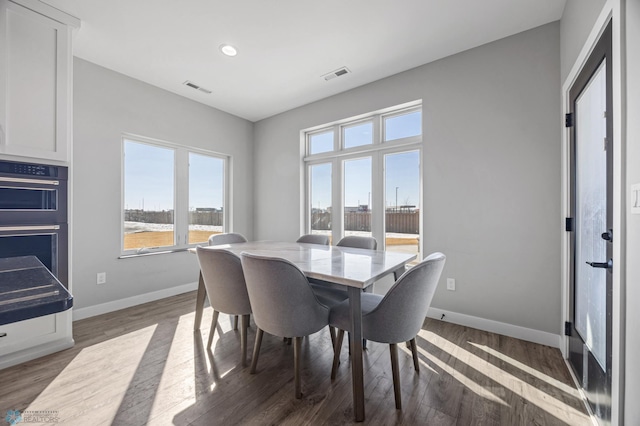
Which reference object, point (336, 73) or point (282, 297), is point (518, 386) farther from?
point (336, 73)

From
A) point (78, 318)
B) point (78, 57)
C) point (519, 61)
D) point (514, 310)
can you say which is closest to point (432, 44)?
point (519, 61)

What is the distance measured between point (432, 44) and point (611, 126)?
1.83 m

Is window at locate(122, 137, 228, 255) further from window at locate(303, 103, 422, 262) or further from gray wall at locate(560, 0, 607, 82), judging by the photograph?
gray wall at locate(560, 0, 607, 82)

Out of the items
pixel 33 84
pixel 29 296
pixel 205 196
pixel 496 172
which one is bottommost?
pixel 29 296

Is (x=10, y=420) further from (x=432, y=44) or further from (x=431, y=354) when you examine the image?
(x=432, y=44)

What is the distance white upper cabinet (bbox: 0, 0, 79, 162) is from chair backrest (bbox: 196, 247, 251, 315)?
5.33 feet

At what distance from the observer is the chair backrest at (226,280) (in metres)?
1.94

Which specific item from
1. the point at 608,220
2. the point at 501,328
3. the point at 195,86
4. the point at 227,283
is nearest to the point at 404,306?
the point at 608,220

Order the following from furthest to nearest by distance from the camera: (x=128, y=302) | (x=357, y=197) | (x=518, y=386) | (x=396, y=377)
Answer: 1. (x=357, y=197)
2. (x=128, y=302)
3. (x=518, y=386)
4. (x=396, y=377)

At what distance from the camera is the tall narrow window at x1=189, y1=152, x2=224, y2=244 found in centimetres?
402

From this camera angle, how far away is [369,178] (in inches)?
140

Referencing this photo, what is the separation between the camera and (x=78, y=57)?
283 cm

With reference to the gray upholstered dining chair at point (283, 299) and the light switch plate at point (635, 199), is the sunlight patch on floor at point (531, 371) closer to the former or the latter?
the light switch plate at point (635, 199)

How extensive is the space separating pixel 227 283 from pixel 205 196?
2.61m
